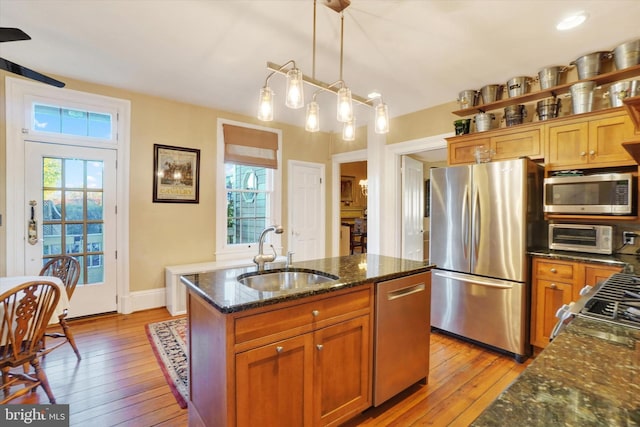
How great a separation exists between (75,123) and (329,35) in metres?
2.99

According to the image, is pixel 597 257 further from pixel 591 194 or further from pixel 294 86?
pixel 294 86

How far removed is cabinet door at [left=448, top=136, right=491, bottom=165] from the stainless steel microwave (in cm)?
72

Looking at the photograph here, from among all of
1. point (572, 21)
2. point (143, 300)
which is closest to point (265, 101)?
point (572, 21)

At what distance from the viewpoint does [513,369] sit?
2.51 meters

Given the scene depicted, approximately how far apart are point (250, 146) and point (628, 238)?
438 cm

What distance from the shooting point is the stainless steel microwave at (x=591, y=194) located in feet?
7.88

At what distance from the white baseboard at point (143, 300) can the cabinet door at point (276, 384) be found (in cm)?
303

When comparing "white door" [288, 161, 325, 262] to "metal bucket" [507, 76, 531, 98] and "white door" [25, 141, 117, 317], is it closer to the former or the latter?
"white door" [25, 141, 117, 317]

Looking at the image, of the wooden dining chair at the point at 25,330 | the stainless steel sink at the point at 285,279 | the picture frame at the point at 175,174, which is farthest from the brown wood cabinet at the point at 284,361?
the picture frame at the point at 175,174

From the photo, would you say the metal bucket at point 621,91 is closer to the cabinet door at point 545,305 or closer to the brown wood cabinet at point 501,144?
the brown wood cabinet at point 501,144

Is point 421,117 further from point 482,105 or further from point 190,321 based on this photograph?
point 190,321

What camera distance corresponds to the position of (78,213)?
343cm

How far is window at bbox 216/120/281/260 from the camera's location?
14.4 feet

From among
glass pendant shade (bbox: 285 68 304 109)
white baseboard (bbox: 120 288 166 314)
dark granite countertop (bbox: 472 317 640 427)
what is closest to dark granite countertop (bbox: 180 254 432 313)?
dark granite countertop (bbox: 472 317 640 427)
